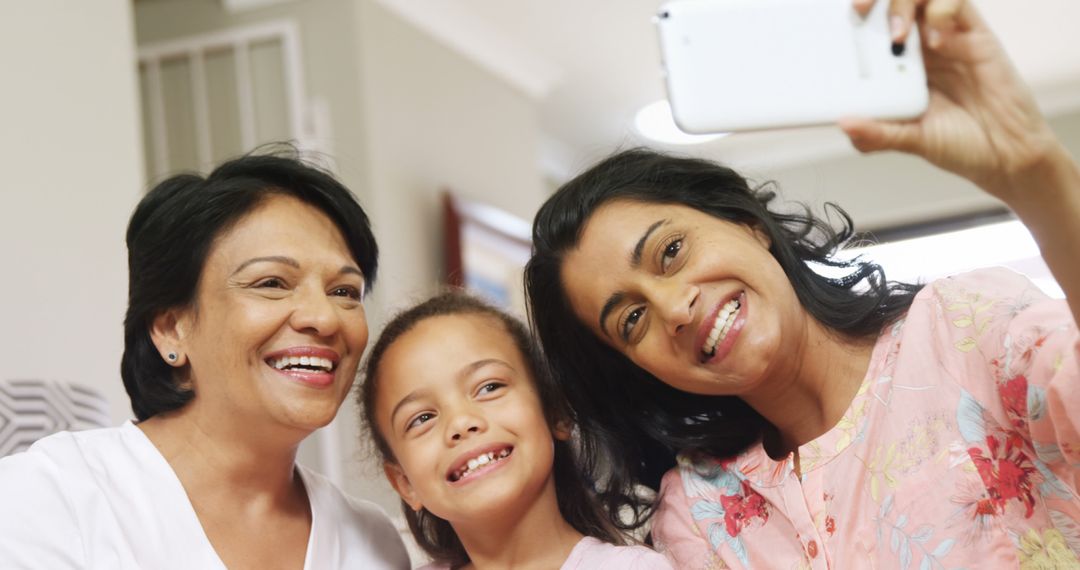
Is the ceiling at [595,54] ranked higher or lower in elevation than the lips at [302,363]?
lower

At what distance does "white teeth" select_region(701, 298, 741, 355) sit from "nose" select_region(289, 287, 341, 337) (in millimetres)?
483

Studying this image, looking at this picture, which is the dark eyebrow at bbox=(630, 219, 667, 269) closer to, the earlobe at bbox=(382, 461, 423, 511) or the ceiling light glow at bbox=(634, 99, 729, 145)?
the earlobe at bbox=(382, 461, 423, 511)

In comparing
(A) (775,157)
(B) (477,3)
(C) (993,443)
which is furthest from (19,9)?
(A) (775,157)

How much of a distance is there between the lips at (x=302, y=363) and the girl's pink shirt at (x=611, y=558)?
40cm

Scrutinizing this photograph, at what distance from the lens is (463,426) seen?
147cm

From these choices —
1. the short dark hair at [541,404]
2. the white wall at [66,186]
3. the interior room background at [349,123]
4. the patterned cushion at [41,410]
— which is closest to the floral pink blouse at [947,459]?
the short dark hair at [541,404]

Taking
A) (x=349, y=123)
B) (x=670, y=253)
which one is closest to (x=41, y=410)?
(x=670, y=253)

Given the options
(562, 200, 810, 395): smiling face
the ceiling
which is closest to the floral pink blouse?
(562, 200, 810, 395): smiling face

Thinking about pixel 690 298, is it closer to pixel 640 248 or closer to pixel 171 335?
pixel 640 248

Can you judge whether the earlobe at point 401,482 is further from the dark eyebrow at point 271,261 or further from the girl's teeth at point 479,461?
the dark eyebrow at point 271,261

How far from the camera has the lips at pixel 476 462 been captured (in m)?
1.48

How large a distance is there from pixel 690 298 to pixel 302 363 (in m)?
0.52

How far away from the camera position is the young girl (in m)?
1.48

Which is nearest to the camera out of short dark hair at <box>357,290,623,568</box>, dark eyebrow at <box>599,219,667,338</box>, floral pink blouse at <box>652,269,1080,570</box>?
floral pink blouse at <box>652,269,1080,570</box>
